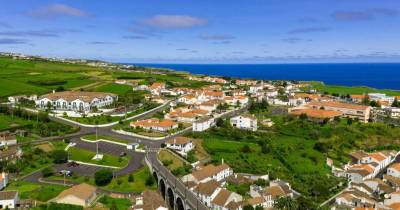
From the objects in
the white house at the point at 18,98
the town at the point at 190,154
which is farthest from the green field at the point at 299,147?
the white house at the point at 18,98

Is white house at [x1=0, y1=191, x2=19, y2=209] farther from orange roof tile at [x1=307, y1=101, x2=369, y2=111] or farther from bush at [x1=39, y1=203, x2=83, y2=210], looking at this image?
orange roof tile at [x1=307, y1=101, x2=369, y2=111]

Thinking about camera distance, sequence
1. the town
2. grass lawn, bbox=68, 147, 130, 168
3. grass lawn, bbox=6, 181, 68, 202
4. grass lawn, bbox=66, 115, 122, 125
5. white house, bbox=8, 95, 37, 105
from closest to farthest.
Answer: grass lawn, bbox=6, 181, 68, 202, the town, grass lawn, bbox=68, 147, 130, 168, grass lawn, bbox=66, 115, 122, 125, white house, bbox=8, 95, 37, 105

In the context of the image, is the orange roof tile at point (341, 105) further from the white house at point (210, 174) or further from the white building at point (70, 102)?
the white building at point (70, 102)

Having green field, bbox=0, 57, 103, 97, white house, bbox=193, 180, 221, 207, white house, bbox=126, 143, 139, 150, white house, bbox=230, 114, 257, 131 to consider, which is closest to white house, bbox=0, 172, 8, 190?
white house, bbox=126, 143, 139, 150

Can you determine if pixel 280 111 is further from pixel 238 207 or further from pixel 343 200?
pixel 238 207

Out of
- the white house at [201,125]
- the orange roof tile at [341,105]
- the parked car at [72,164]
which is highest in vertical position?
the orange roof tile at [341,105]

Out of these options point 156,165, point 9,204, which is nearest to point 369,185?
point 156,165
